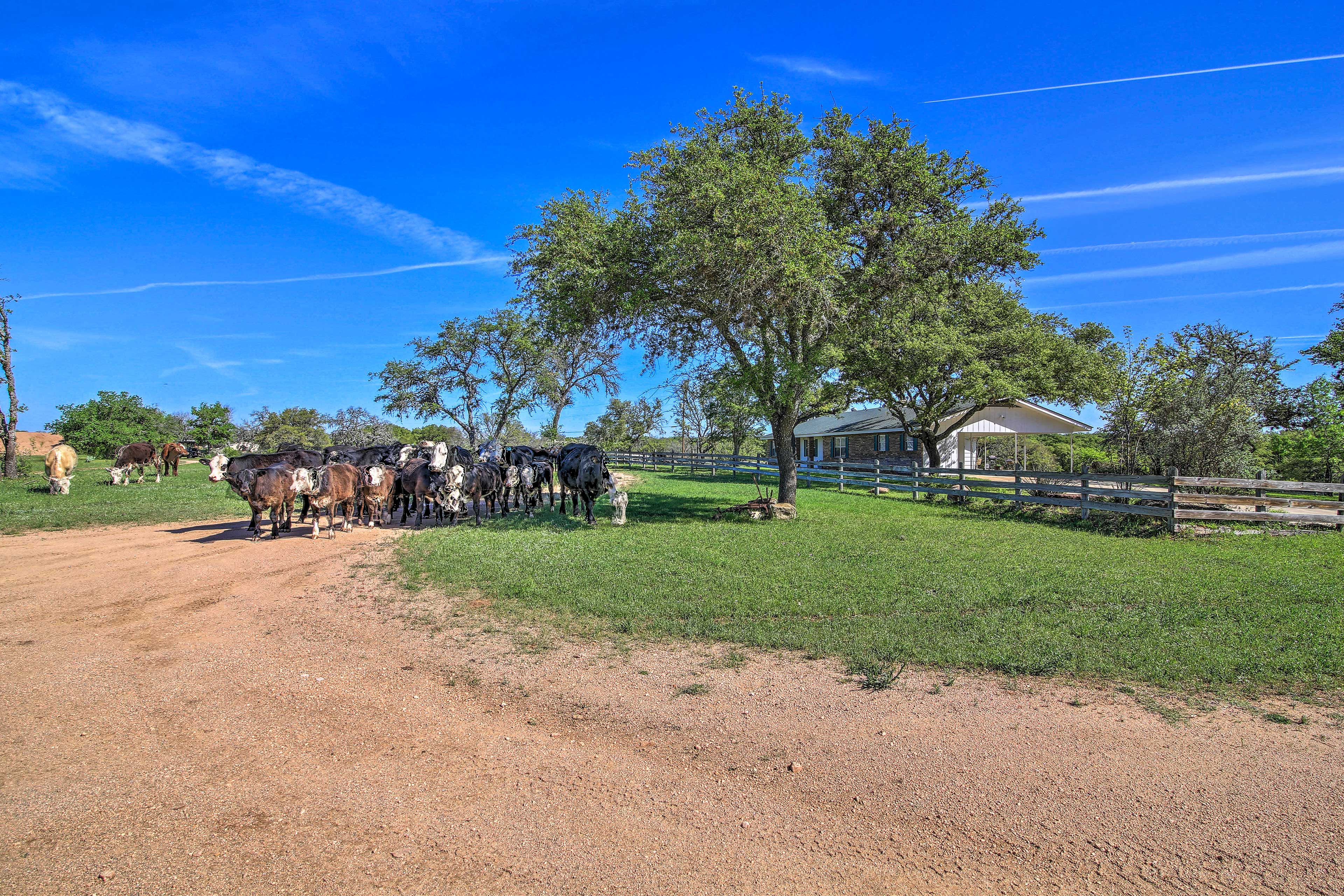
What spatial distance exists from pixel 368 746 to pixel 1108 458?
4420cm

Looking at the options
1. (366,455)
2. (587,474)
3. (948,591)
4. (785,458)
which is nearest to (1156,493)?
(785,458)

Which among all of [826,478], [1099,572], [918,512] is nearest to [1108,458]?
[826,478]

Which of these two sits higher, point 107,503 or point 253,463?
point 253,463

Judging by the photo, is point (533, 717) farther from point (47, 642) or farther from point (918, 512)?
point (918, 512)

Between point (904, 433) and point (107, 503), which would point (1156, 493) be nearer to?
point (904, 433)

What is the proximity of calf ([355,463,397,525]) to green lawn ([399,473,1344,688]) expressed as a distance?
5.79 feet

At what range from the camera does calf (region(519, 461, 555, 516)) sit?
16.8 m

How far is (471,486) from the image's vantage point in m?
15.3

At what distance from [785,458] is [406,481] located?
9.90 metres

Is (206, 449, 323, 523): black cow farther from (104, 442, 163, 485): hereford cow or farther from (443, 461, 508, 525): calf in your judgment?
(104, 442, 163, 485): hereford cow

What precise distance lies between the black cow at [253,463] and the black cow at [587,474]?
18.6 feet

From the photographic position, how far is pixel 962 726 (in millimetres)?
4793

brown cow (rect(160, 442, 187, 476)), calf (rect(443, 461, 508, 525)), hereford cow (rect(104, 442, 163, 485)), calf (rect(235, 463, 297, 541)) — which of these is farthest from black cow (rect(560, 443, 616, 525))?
brown cow (rect(160, 442, 187, 476))

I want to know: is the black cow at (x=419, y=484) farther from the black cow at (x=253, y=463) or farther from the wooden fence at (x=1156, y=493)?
the wooden fence at (x=1156, y=493)
